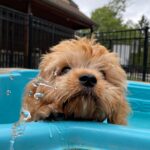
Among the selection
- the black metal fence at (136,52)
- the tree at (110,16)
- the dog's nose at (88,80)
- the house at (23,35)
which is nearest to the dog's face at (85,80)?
the dog's nose at (88,80)

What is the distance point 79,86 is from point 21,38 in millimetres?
10399

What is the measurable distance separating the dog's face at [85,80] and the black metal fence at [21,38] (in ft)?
27.6

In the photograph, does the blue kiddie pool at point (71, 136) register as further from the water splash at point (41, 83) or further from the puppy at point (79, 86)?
the water splash at point (41, 83)

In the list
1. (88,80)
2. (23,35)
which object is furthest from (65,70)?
(23,35)

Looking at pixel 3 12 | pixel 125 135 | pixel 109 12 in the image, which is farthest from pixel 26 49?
pixel 109 12

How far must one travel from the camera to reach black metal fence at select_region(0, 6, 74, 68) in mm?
11078

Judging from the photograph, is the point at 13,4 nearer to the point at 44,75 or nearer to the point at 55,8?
the point at 55,8

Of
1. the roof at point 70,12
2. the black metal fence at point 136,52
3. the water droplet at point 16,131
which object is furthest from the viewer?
the roof at point 70,12

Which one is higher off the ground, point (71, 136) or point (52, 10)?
point (52, 10)

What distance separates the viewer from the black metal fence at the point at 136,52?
13.2 metres

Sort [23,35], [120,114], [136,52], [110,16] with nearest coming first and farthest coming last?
[120,114] → [23,35] → [136,52] → [110,16]

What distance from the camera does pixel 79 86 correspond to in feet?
6.72

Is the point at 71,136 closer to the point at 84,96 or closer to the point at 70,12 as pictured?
the point at 84,96

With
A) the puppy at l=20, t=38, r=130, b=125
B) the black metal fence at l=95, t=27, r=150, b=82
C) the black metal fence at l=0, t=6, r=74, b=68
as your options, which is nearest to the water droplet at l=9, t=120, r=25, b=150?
the puppy at l=20, t=38, r=130, b=125
